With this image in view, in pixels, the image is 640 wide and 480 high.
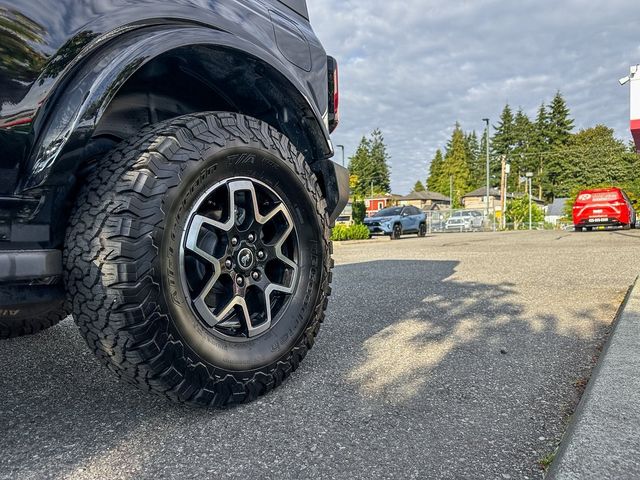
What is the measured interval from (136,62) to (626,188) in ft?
230

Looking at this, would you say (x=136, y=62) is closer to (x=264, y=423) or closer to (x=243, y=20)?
(x=243, y=20)

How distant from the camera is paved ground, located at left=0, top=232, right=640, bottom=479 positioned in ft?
4.33

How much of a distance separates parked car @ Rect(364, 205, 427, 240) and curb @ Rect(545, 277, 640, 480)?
18.7 meters

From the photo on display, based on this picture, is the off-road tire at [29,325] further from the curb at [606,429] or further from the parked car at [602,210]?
the parked car at [602,210]

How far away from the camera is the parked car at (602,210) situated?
20.1 meters

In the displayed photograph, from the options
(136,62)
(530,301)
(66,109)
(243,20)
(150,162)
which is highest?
(243,20)

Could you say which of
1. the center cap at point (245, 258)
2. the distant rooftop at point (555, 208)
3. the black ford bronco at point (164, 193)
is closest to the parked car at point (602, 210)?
the black ford bronco at point (164, 193)

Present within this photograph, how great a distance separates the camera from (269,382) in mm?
1786

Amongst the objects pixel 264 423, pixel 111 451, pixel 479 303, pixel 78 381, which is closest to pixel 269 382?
pixel 264 423

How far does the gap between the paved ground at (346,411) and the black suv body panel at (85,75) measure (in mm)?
663

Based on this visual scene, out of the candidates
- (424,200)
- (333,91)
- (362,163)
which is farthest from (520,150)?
(333,91)

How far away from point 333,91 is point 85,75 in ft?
4.95

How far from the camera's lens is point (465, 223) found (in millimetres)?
37031

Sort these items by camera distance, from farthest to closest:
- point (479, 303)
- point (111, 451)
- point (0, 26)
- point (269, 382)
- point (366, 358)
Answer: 1. point (479, 303)
2. point (366, 358)
3. point (269, 382)
4. point (111, 451)
5. point (0, 26)
